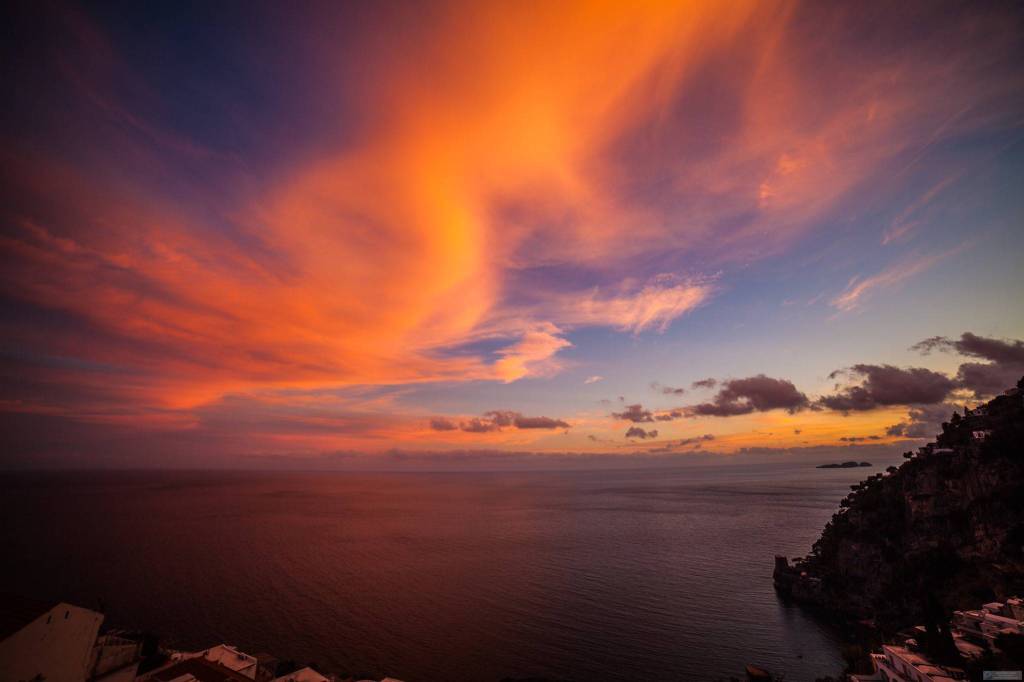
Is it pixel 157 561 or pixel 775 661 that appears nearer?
pixel 775 661

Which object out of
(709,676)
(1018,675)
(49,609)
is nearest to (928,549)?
(1018,675)

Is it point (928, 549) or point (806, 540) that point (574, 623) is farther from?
point (806, 540)

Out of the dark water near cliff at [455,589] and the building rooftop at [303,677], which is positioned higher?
the building rooftop at [303,677]

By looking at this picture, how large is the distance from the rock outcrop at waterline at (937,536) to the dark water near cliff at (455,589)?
25.9 ft

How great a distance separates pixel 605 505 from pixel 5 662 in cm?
17757

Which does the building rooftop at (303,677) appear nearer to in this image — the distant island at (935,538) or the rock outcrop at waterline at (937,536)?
the distant island at (935,538)

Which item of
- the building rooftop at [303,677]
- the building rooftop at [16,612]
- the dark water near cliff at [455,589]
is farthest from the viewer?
the dark water near cliff at [455,589]

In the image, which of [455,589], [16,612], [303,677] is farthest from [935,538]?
[16,612]

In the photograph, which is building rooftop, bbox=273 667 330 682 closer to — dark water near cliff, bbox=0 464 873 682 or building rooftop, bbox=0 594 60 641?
dark water near cliff, bbox=0 464 873 682

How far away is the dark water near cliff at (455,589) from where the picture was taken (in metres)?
45.8

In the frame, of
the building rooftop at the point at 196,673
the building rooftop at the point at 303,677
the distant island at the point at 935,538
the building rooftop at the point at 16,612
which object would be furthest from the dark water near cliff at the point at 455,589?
the building rooftop at the point at 16,612

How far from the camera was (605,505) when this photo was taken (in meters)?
179

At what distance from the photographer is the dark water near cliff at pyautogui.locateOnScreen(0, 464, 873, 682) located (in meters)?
45.8

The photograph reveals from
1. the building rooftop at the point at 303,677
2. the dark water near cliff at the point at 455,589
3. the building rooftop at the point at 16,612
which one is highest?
the building rooftop at the point at 16,612
